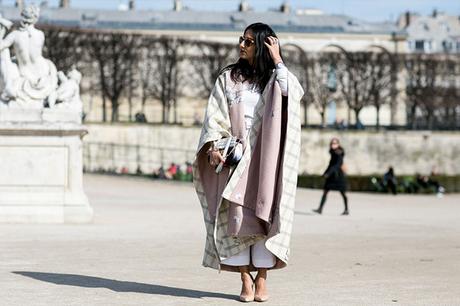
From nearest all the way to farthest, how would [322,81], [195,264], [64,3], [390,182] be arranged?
[195,264] → [390,182] → [322,81] → [64,3]

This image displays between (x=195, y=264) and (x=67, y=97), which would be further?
(x=67, y=97)

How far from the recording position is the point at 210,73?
70.9 meters

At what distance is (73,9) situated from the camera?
95.8m

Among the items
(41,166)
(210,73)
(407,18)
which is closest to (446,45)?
(407,18)

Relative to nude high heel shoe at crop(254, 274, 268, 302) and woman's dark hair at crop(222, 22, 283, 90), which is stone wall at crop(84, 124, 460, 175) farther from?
nude high heel shoe at crop(254, 274, 268, 302)

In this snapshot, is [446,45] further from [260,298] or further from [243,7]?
[260,298]

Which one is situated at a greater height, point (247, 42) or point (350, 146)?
point (247, 42)

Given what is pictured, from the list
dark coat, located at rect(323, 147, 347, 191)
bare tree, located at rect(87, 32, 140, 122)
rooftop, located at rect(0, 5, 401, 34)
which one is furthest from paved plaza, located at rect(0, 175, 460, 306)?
rooftop, located at rect(0, 5, 401, 34)

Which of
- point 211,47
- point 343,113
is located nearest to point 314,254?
point 211,47

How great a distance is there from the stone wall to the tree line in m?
2.72

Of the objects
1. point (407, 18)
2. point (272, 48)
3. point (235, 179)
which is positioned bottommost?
point (407, 18)

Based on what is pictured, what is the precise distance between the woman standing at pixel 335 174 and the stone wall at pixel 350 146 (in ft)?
94.8

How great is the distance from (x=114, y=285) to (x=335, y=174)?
13808 millimetres

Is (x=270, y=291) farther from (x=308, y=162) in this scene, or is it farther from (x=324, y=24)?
(x=324, y=24)
